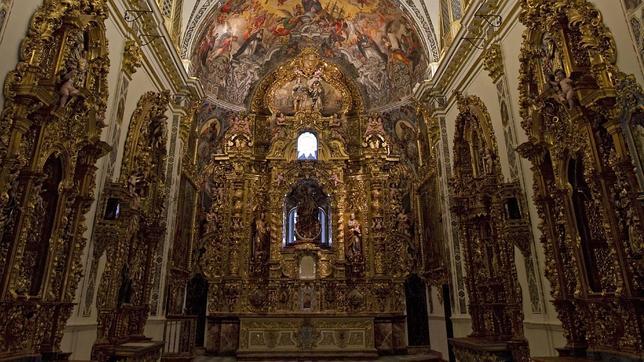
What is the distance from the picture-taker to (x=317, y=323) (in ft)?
43.1

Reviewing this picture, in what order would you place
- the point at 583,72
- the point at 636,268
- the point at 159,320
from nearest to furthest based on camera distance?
the point at 636,268
the point at 583,72
the point at 159,320

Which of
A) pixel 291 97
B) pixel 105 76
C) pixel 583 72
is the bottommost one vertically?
pixel 583 72

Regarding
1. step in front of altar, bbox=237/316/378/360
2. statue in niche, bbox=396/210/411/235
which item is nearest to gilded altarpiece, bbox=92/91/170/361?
step in front of altar, bbox=237/316/378/360

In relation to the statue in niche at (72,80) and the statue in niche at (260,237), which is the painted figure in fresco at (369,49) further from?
the statue in niche at (72,80)

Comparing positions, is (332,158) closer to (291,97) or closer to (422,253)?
(291,97)

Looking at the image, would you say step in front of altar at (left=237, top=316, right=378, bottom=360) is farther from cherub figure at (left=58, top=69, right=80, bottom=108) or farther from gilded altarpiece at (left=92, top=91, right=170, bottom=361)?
cherub figure at (left=58, top=69, right=80, bottom=108)

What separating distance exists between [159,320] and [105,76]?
5.59 meters

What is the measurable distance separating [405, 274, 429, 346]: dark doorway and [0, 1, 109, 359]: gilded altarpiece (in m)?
10.6

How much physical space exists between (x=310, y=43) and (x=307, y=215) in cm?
654

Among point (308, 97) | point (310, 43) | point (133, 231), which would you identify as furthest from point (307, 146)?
point (133, 231)

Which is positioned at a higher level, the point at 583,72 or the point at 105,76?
the point at 105,76

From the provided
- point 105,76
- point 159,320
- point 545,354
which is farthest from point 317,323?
point 105,76

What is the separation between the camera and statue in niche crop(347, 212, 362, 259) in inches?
557

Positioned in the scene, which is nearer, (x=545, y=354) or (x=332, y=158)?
(x=545, y=354)
